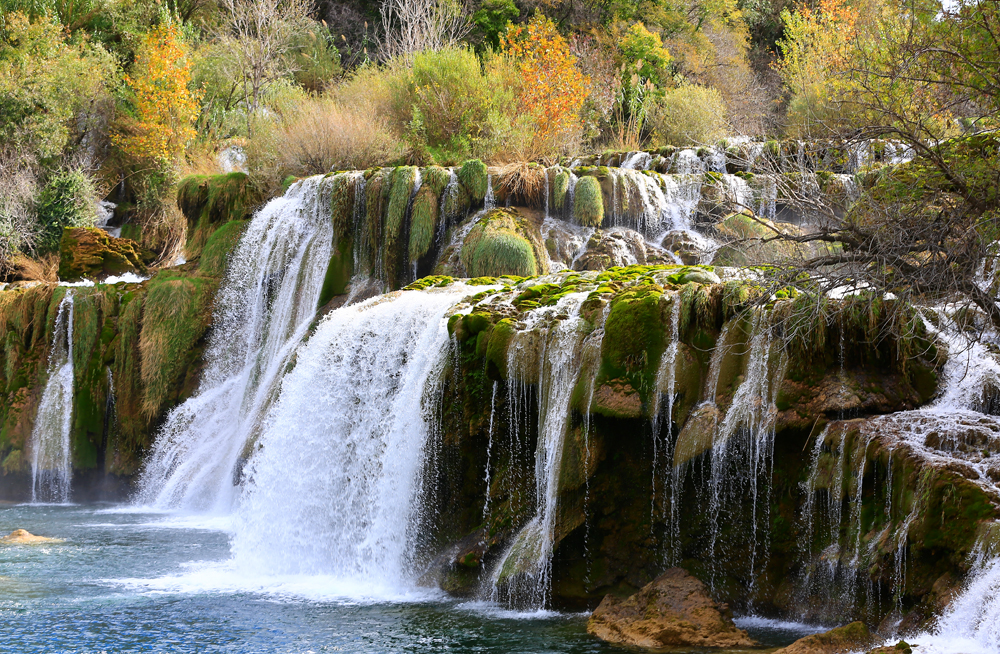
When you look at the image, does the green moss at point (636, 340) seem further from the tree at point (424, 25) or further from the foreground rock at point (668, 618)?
the tree at point (424, 25)

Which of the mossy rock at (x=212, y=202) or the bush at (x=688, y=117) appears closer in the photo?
the mossy rock at (x=212, y=202)

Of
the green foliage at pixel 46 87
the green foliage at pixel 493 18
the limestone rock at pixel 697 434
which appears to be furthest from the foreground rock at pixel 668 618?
the green foliage at pixel 493 18

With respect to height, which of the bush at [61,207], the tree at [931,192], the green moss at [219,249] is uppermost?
the bush at [61,207]

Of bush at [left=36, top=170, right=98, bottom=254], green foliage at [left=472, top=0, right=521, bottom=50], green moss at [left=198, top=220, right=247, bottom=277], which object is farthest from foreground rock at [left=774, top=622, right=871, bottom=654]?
green foliage at [left=472, top=0, right=521, bottom=50]

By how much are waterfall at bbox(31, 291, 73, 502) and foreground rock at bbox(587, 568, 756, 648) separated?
12.4 meters

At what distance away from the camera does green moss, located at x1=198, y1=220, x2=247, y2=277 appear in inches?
685

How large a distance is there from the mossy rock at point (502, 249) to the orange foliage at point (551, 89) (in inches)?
218

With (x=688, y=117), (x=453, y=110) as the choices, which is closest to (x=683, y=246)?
(x=453, y=110)

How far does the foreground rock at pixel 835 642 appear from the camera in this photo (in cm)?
644

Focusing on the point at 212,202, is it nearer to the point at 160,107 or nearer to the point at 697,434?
the point at 160,107

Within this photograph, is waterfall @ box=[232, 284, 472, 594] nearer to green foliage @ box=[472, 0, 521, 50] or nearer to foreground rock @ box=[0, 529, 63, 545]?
foreground rock @ box=[0, 529, 63, 545]

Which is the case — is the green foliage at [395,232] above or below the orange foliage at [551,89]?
below

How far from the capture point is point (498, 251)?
14578mm

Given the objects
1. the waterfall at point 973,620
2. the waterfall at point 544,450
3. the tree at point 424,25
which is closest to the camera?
the waterfall at point 973,620
